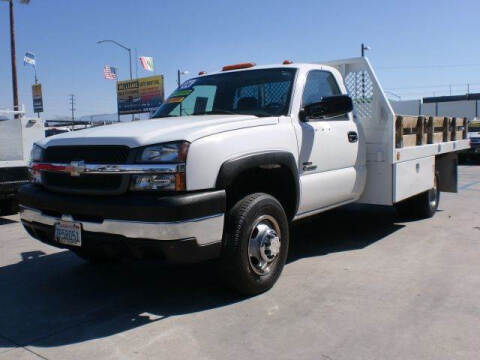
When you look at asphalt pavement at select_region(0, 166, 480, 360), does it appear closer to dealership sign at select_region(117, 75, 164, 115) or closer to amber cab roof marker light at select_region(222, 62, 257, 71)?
amber cab roof marker light at select_region(222, 62, 257, 71)

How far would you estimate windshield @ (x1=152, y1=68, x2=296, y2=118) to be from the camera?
480 centimetres

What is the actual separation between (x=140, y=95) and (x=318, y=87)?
177 feet

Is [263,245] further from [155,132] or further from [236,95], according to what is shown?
[236,95]

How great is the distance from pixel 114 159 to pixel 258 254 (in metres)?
1.37

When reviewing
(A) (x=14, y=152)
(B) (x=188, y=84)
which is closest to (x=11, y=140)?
(A) (x=14, y=152)

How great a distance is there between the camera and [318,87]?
523 centimetres

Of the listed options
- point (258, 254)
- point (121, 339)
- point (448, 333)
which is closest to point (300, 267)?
point (258, 254)

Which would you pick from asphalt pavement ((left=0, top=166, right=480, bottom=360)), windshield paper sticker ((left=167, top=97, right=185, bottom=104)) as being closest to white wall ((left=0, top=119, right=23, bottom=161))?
asphalt pavement ((left=0, top=166, right=480, bottom=360))

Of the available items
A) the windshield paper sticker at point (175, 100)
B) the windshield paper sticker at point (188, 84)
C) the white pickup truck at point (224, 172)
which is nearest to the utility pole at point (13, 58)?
the windshield paper sticker at point (188, 84)

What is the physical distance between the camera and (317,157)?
16.0 feet

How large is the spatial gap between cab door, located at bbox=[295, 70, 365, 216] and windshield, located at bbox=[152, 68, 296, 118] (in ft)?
0.81

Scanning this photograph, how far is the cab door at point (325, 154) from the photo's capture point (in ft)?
15.5

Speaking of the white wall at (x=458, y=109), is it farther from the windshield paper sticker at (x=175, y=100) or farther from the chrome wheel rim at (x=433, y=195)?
the windshield paper sticker at (x=175, y=100)

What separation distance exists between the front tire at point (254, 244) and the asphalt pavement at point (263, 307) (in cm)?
17
